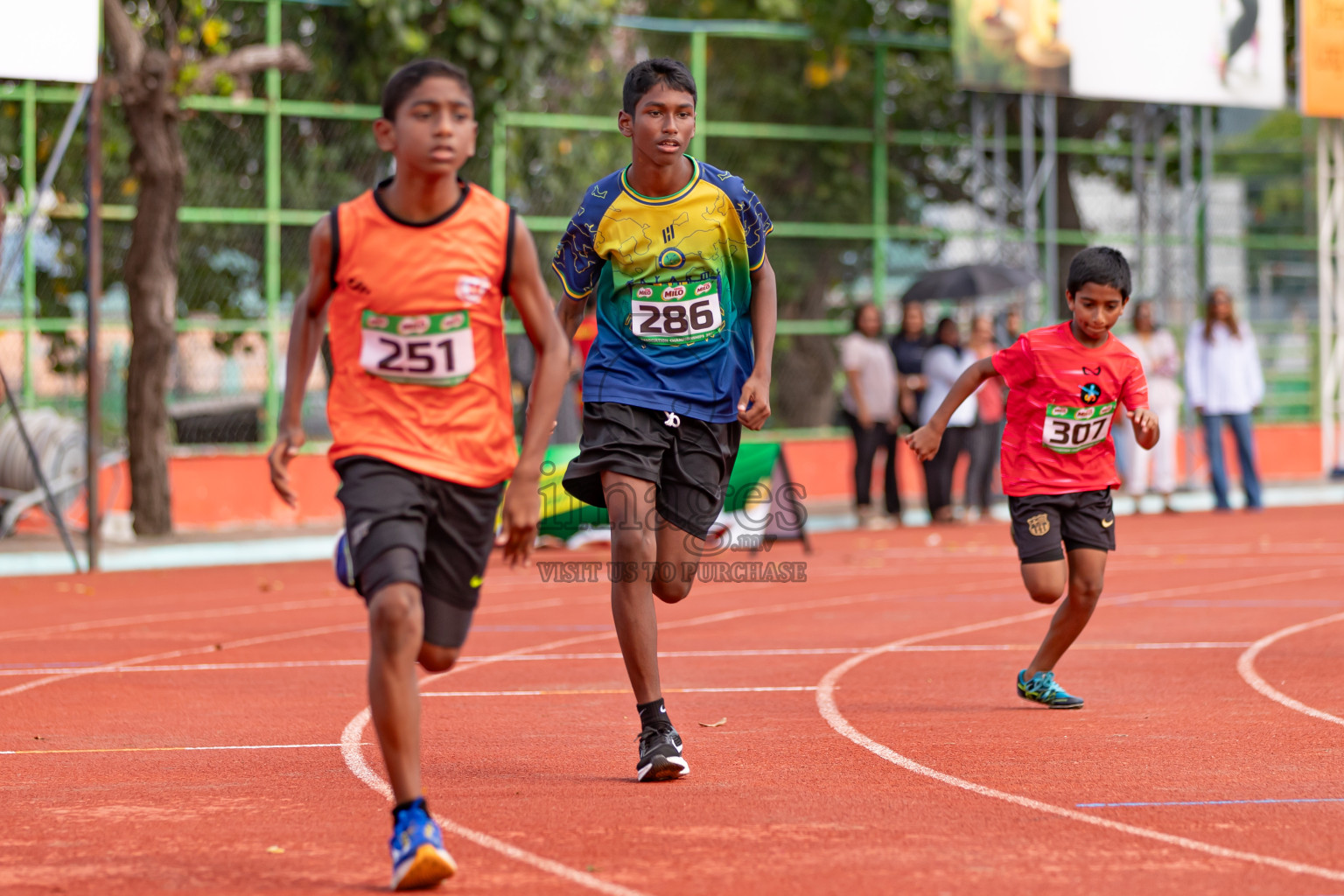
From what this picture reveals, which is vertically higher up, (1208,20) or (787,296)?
(1208,20)

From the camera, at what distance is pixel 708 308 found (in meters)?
5.97

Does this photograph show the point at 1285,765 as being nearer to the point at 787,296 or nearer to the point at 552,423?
the point at 552,423

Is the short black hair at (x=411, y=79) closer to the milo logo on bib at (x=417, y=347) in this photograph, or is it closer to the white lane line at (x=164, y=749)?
the milo logo on bib at (x=417, y=347)

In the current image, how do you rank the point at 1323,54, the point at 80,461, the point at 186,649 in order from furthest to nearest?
the point at 1323,54
the point at 80,461
the point at 186,649

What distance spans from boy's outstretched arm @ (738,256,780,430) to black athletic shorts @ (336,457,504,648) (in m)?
1.33

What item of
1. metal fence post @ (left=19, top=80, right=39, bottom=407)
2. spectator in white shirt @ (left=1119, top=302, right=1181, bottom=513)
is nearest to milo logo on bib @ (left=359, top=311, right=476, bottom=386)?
metal fence post @ (left=19, top=80, right=39, bottom=407)

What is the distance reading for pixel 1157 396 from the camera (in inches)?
735

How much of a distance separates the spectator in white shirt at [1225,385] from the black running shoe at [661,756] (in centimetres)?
1384

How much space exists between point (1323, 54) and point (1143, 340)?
5.69 meters

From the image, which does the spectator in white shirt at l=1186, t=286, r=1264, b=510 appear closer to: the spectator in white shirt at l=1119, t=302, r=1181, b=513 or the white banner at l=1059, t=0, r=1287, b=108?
the spectator in white shirt at l=1119, t=302, r=1181, b=513

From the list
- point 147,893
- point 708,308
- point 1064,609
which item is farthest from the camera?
point 1064,609

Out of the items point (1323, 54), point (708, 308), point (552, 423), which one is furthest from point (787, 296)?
point (552, 423)

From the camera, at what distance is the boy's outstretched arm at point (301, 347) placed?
465 centimetres

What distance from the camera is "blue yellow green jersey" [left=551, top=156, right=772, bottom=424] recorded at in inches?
233
